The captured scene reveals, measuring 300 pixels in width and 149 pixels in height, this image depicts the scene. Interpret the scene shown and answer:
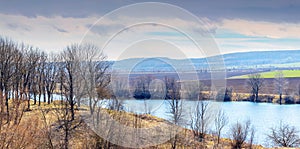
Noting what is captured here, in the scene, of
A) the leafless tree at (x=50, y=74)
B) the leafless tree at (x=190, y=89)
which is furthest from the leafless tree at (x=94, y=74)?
the leafless tree at (x=50, y=74)

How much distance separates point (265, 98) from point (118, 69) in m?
53.4

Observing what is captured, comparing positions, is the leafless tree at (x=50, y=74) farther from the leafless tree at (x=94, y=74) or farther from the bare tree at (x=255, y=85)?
the bare tree at (x=255, y=85)

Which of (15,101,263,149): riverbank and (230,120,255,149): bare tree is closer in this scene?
(15,101,263,149): riverbank

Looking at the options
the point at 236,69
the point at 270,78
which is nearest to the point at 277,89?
the point at 270,78

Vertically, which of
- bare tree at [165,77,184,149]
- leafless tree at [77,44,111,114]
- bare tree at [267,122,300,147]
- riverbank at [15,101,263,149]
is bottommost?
bare tree at [267,122,300,147]

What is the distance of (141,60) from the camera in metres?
12.0

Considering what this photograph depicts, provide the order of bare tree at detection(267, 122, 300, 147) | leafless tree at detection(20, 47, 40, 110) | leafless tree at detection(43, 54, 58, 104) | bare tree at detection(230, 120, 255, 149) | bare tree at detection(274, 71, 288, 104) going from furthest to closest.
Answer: bare tree at detection(274, 71, 288, 104) → leafless tree at detection(43, 54, 58, 104) → leafless tree at detection(20, 47, 40, 110) → bare tree at detection(267, 122, 300, 147) → bare tree at detection(230, 120, 255, 149)

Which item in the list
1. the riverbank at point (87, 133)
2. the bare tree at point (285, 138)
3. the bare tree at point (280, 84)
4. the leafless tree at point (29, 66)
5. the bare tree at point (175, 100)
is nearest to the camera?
the riverbank at point (87, 133)

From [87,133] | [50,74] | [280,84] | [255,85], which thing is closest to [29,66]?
[50,74]

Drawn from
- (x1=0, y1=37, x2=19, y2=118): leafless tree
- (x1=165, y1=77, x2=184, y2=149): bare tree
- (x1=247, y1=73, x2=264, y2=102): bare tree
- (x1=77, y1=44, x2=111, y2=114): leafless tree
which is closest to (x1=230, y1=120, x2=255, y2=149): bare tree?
(x1=165, y1=77, x2=184, y2=149): bare tree

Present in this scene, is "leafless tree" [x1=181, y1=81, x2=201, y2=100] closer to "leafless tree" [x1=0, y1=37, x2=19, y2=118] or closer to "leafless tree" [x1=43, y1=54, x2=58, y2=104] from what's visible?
"leafless tree" [x1=0, y1=37, x2=19, y2=118]

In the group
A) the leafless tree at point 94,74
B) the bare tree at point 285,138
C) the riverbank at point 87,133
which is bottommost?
the bare tree at point 285,138

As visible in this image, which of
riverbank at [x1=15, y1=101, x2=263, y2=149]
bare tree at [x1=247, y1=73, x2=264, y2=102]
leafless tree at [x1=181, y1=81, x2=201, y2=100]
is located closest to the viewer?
leafless tree at [x1=181, y1=81, x2=201, y2=100]

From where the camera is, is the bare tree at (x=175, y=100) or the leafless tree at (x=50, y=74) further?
the leafless tree at (x=50, y=74)
